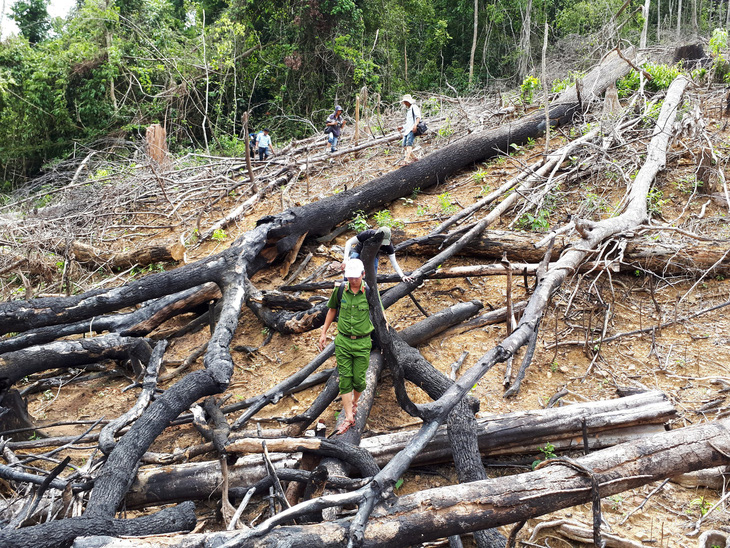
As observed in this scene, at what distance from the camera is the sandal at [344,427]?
379cm

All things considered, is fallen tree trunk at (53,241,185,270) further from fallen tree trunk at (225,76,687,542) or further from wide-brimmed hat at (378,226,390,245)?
wide-brimmed hat at (378,226,390,245)

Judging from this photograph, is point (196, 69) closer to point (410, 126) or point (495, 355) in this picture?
point (410, 126)

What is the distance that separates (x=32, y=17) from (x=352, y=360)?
67.7 feet

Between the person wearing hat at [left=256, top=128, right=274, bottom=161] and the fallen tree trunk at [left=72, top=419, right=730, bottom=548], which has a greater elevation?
the person wearing hat at [left=256, top=128, right=274, bottom=161]

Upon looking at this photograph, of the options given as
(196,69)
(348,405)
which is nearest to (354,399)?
(348,405)

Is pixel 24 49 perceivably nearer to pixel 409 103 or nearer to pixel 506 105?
pixel 409 103

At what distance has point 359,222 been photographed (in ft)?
23.5

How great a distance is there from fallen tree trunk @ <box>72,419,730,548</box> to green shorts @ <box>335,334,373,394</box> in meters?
1.18

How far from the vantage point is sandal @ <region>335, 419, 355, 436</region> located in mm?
3794

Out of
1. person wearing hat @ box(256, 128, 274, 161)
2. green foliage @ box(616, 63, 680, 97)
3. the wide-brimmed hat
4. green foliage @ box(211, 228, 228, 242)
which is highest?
green foliage @ box(616, 63, 680, 97)

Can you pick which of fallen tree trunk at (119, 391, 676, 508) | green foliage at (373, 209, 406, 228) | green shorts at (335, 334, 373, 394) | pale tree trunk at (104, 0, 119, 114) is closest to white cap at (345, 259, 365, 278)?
green shorts at (335, 334, 373, 394)

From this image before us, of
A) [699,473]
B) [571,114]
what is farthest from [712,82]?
[699,473]

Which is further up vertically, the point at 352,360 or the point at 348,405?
the point at 352,360

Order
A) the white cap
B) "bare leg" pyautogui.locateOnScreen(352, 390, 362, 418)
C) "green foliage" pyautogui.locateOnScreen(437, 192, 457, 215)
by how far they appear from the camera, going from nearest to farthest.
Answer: the white cap → "bare leg" pyautogui.locateOnScreen(352, 390, 362, 418) → "green foliage" pyautogui.locateOnScreen(437, 192, 457, 215)
